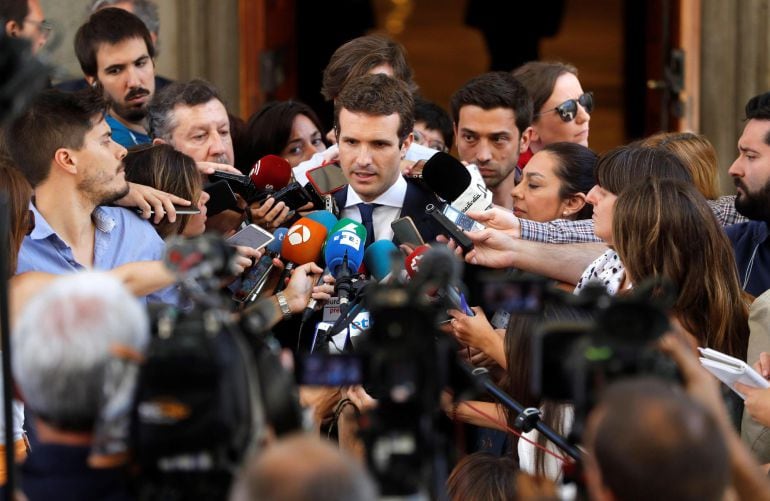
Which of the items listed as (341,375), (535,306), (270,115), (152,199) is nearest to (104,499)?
(341,375)

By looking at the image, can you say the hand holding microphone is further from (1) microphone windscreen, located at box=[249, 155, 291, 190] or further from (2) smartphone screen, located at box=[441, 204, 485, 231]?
(2) smartphone screen, located at box=[441, 204, 485, 231]

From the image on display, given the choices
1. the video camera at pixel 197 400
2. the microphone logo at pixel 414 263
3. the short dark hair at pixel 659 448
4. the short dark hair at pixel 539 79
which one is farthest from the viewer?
the short dark hair at pixel 539 79

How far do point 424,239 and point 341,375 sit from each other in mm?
2044

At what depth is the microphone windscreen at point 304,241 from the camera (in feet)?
16.6

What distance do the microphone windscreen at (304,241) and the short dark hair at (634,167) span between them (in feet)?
3.26

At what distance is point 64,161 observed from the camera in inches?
192

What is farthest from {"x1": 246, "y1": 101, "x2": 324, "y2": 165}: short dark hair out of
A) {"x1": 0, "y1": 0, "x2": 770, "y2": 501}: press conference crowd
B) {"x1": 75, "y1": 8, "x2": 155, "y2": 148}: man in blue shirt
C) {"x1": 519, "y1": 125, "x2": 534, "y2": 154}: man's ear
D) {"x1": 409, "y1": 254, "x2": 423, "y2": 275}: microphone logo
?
{"x1": 409, "y1": 254, "x2": 423, "y2": 275}: microphone logo

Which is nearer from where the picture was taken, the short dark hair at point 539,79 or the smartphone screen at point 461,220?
the smartphone screen at point 461,220

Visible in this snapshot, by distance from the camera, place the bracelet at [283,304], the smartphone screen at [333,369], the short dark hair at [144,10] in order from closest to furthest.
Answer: the smartphone screen at [333,369] → the bracelet at [283,304] → the short dark hair at [144,10]

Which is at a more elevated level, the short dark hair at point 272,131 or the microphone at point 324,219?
the short dark hair at point 272,131

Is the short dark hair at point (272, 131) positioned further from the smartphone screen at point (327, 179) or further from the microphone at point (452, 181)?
the microphone at point (452, 181)

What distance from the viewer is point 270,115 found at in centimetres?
648

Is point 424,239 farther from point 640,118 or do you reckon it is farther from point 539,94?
point 640,118

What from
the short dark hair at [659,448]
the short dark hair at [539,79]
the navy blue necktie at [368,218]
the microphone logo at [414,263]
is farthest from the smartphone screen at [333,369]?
the short dark hair at [539,79]
